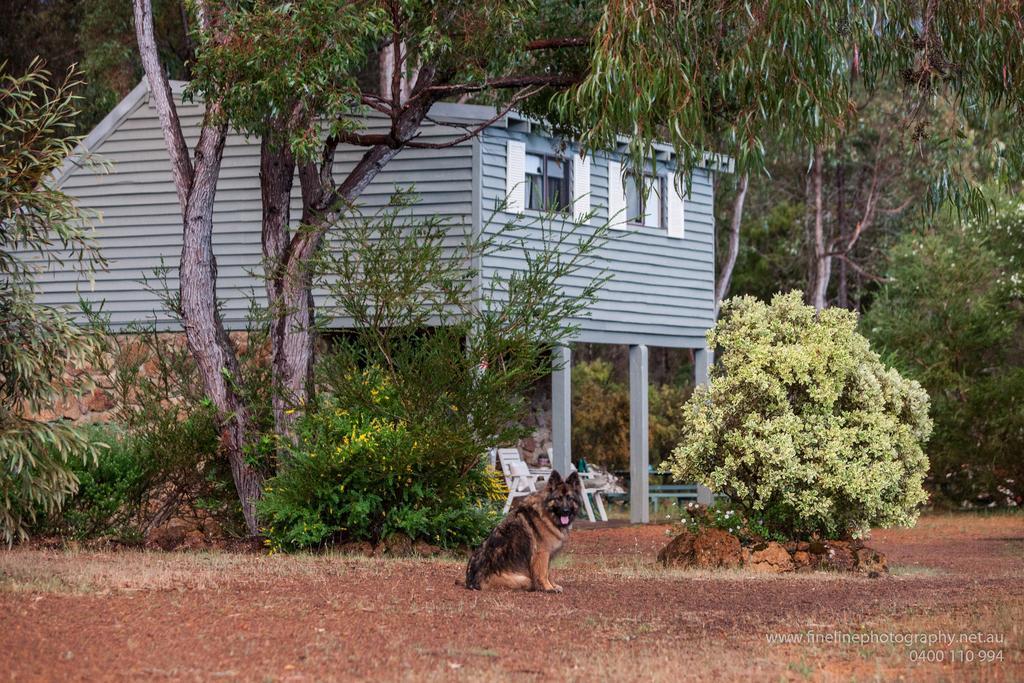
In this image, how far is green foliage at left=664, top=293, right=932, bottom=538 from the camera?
14203 millimetres

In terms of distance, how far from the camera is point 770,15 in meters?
11.9

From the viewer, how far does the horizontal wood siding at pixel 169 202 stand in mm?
19719

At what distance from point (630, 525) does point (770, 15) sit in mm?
12143

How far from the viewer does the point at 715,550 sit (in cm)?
1425

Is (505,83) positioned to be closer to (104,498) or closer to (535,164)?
(535,164)

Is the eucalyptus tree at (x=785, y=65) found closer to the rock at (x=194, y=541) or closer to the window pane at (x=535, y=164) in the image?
the rock at (x=194, y=541)

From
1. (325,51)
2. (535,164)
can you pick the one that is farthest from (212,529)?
(535,164)

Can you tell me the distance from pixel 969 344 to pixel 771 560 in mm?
14422

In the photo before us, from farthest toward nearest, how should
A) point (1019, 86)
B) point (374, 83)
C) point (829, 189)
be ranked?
point (829, 189)
point (374, 83)
point (1019, 86)

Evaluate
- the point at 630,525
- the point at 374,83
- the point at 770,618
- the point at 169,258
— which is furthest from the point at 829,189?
the point at 770,618

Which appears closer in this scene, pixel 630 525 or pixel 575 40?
pixel 575 40

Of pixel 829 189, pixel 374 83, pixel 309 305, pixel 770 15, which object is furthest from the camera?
pixel 829 189

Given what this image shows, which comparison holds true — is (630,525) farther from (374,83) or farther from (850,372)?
(374,83)

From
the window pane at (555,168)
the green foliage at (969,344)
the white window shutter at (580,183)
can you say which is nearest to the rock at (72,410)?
the window pane at (555,168)
